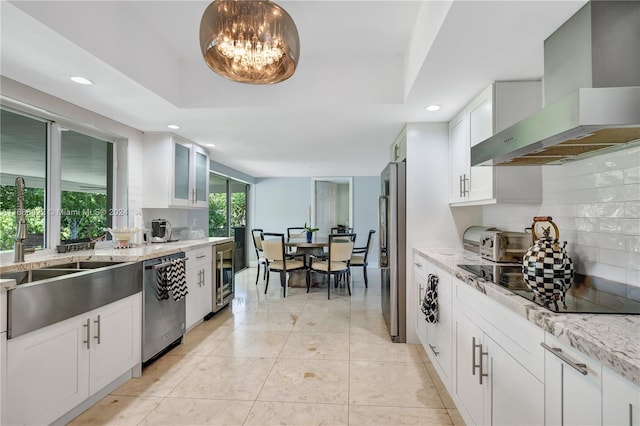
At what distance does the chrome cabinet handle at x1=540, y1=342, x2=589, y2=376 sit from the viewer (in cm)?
88

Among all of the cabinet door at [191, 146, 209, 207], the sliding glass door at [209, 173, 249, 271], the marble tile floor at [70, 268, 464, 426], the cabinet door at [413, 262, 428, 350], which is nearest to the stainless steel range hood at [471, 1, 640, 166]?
the cabinet door at [413, 262, 428, 350]

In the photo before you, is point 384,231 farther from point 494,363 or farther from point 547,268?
point 494,363

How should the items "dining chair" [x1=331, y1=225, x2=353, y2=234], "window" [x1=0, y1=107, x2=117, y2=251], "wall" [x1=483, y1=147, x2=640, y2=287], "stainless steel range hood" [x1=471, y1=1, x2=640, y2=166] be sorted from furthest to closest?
"dining chair" [x1=331, y1=225, x2=353, y2=234] < "window" [x1=0, y1=107, x2=117, y2=251] < "wall" [x1=483, y1=147, x2=640, y2=287] < "stainless steel range hood" [x1=471, y1=1, x2=640, y2=166]

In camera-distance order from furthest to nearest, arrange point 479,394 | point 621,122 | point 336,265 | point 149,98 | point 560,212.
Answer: point 336,265, point 149,98, point 560,212, point 479,394, point 621,122

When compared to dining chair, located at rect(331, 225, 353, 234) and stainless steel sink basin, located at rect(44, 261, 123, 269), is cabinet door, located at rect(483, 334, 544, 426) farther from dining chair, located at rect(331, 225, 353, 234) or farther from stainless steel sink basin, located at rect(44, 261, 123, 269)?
dining chair, located at rect(331, 225, 353, 234)

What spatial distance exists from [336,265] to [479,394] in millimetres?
3291

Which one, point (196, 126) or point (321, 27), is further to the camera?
point (196, 126)

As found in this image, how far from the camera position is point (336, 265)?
4.78 meters

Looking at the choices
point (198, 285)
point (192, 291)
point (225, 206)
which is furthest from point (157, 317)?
point (225, 206)

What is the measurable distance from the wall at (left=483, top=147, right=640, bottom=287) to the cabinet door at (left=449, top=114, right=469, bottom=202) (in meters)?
0.63

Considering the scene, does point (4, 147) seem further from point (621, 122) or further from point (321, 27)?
point (621, 122)

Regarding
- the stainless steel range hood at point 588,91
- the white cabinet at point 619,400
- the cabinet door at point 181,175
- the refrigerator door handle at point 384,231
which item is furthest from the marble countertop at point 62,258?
the white cabinet at point 619,400

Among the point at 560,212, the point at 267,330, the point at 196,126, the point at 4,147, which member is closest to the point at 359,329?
the point at 267,330

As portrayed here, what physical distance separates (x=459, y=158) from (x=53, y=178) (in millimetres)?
3424
